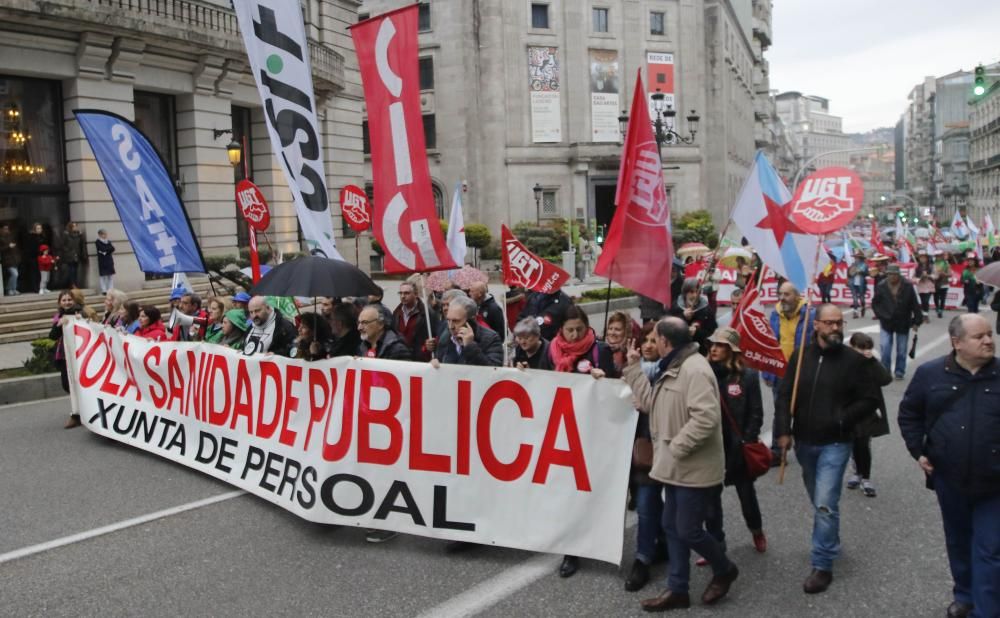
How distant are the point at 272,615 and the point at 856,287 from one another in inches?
769

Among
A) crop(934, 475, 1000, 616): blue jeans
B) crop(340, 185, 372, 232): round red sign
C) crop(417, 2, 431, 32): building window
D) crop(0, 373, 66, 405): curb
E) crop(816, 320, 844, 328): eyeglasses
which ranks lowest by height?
crop(0, 373, 66, 405): curb

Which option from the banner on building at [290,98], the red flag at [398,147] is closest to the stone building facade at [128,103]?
the banner on building at [290,98]

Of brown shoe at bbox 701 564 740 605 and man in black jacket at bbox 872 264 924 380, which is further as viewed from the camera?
man in black jacket at bbox 872 264 924 380

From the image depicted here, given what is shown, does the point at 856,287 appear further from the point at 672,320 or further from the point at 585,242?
the point at 585,242

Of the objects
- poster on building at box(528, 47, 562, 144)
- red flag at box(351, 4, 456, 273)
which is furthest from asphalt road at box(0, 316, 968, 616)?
poster on building at box(528, 47, 562, 144)

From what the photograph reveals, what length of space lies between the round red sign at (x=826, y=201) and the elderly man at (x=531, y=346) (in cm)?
255

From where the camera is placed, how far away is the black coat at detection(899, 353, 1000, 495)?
14.5 ft

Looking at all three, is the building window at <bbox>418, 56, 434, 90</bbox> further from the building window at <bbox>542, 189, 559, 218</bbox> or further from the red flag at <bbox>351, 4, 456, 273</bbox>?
the red flag at <bbox>351, 4, 456, 273</bbox>

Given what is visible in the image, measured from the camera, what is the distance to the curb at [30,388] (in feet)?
38.9

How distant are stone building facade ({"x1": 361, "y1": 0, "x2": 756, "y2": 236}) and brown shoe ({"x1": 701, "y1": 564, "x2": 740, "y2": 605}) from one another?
4377 centimetres

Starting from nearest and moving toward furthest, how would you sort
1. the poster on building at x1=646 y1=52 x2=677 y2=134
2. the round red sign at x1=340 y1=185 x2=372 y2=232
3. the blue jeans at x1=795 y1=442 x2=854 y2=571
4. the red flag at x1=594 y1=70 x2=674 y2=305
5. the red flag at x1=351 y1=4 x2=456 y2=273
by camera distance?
the blue jeans at x1=795 y1=442 x2=854 y2=571 → the red flag at x1=594 y1=70 x2=674 y2=305 → the red flag at x1=351 y1=4 x2=456 y2=273 → the round red sign at x1=340 y1=185 x2=372 y2=232 → the poster on building at x1=646 y1=52 x2=677 y2=134

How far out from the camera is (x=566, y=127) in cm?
5328

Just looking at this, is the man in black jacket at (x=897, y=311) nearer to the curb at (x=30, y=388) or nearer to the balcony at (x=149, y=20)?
the curb at (x=30, y=388)

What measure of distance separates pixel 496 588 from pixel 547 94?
162 ft
